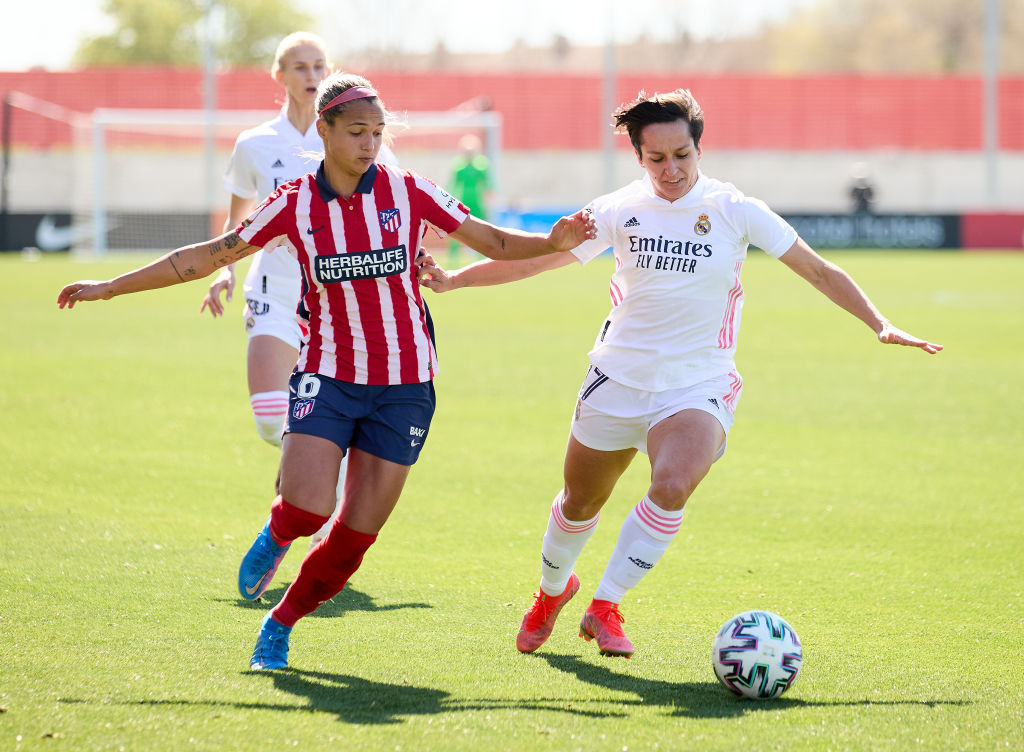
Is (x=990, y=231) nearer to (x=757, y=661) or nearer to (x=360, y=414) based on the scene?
(x=757, y=661)

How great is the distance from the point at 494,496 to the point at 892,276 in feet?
59.0

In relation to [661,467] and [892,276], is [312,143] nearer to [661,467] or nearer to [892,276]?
[661,467]

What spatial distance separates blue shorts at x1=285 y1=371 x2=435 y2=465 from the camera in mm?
4477

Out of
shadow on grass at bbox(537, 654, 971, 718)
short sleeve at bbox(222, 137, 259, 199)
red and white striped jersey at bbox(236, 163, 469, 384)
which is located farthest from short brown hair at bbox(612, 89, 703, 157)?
short sleeve at bbox(222, 137, 259, 199)

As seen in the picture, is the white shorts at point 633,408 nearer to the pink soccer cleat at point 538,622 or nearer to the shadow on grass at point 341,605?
the pink soccer cleat at point 538,622

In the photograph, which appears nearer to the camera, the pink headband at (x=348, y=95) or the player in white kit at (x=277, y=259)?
the pink headband at (x=348, y=95)

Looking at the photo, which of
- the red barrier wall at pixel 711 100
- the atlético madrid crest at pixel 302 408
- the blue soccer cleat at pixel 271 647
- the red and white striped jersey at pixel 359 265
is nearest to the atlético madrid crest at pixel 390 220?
the red and white striped jersey at pixel 359 265

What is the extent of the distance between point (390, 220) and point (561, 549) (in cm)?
145

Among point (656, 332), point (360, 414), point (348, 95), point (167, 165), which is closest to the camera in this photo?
point (348, 95)

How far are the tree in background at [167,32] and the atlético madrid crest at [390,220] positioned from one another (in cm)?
5845

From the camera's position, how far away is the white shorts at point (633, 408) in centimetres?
478

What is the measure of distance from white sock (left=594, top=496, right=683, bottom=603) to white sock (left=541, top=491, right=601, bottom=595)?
10.5 inches

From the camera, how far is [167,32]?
60.4m

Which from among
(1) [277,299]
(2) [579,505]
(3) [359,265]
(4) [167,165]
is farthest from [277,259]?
(4) [167,165]
